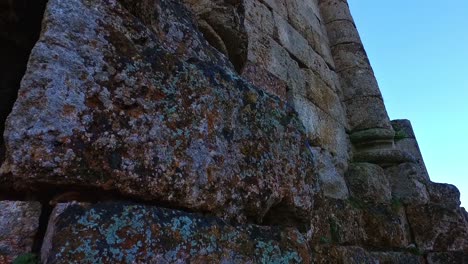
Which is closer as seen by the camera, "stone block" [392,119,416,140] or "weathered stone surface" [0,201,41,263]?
"weathered stone surface" [0,201,41,263]

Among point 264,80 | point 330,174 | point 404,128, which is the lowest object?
point 330,174

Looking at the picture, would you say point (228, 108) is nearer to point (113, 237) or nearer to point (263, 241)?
point (263, 241)

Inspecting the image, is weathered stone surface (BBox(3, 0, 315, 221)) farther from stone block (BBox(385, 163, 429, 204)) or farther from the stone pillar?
the stone pillar

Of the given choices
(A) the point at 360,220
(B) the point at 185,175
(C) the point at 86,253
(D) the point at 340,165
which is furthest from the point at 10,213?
(D) the point at 340,165

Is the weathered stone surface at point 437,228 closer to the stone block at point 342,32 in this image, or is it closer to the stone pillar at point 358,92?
the stone pillar at point 358,92

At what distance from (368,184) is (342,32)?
2.07 m

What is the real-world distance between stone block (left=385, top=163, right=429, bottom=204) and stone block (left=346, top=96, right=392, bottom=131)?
1.56ft

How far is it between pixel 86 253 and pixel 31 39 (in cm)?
79

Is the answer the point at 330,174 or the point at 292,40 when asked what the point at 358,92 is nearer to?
the point at 292,40

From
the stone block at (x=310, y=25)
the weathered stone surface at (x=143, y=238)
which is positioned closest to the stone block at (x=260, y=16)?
the stone block at (x=310, y=25)

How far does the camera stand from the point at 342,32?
433 centimetres

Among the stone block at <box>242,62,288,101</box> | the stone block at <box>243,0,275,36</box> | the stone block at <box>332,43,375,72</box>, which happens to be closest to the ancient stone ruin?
the stone block at <box>242,62,288,101</box>

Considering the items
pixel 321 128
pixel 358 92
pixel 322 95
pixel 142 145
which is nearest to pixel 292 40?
pixel 322 95

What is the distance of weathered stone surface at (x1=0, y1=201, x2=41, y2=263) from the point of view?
0.78 m
